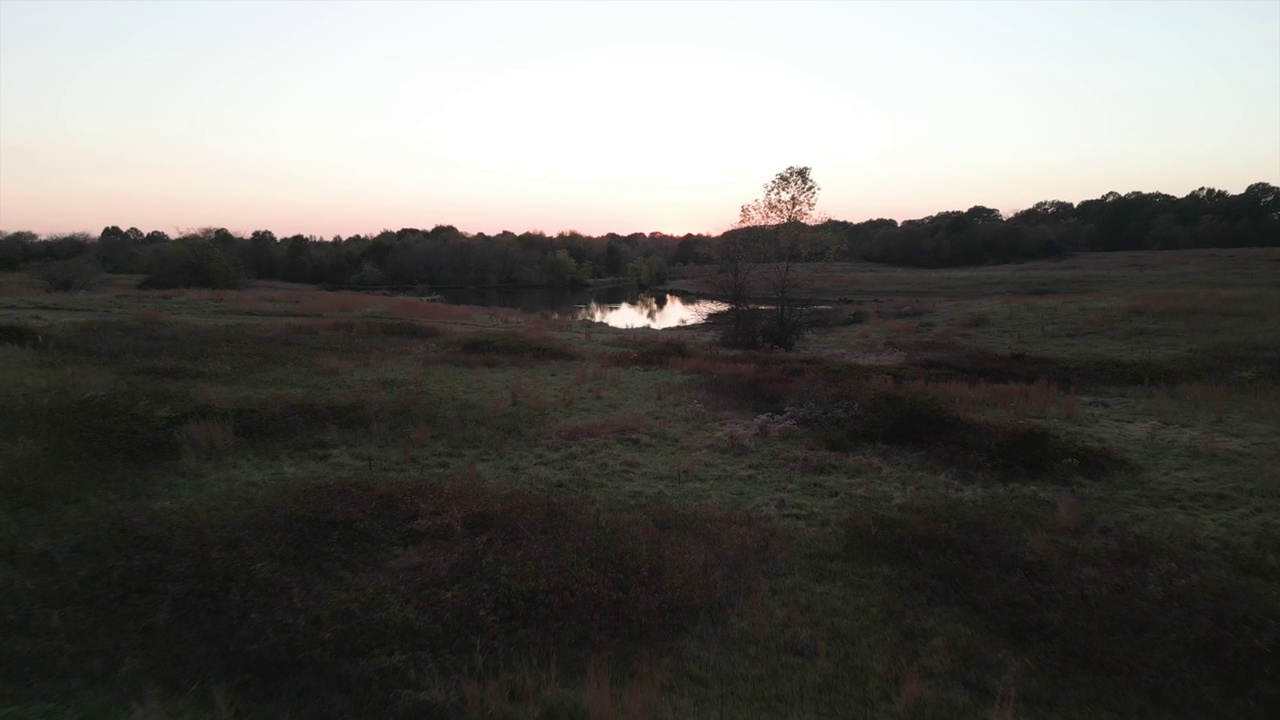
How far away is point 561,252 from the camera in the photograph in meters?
101

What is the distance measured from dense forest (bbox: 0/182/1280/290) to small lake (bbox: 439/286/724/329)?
16.1 feet

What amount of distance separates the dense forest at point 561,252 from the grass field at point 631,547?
48966mm

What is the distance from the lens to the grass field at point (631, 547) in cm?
507

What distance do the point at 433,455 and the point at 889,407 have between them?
29.8 feet

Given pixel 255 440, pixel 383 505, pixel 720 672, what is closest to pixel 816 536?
pixel 720 672

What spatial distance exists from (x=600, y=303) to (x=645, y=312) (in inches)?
534

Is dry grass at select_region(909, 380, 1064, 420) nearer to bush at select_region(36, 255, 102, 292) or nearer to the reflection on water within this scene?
the reflection on water

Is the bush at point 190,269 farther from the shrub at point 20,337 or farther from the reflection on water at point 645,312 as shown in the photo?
the shrub at point 20,337

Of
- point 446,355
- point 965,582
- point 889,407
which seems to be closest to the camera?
point 965,582

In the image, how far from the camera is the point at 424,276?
9350 centimetres

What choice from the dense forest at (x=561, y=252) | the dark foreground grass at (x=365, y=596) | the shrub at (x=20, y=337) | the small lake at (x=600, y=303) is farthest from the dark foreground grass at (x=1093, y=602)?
the dense forest at (x=561, y=252)

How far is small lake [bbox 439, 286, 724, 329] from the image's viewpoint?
177 ft

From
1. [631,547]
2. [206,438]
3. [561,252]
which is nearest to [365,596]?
[631,547]

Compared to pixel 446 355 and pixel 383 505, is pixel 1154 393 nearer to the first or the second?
pixel 383 505
